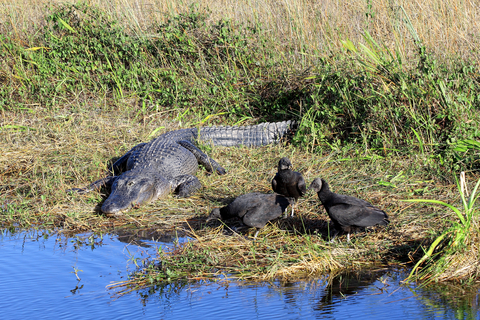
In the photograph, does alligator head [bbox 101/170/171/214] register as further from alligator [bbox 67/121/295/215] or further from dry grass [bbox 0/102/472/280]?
dry grass [bbox 0/102/472/280]

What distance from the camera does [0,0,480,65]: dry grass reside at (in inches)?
270

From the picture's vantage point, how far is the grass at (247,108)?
384 centimetres

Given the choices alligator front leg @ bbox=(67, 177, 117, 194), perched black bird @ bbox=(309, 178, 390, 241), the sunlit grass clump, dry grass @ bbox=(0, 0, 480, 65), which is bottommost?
the sunlit grass clump

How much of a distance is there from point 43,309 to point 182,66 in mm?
5584

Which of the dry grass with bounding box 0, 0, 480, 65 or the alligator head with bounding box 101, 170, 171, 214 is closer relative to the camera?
the alligator head with bounding box 101, 170, 171, 214

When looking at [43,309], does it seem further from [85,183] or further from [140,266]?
[85,183]

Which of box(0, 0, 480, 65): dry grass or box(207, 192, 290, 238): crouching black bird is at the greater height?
box(0, 0, 480, 65): dry grass

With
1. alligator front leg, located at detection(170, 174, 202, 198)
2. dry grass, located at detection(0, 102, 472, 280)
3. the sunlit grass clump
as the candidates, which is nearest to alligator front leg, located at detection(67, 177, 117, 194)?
dry grass, located at detection(0, 102, 472, 280)

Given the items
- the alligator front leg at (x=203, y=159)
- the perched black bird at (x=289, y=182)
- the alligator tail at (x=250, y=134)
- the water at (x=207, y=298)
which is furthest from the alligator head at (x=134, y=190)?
the perched black bird at (x=289, y=182)

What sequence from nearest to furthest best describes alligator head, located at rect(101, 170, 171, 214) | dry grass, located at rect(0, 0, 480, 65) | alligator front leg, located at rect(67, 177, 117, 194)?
alligator head, located at rect(101, 170, 171, 214)
alligator front leg, located at rect(67, 177, 117, 194)
dry grass, located at rect(0, 0, 480, 65)

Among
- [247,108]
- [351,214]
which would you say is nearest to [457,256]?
[351,214]

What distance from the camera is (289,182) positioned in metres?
4.05

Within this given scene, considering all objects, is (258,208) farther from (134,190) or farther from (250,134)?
(250,134)

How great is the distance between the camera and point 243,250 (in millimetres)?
3605
